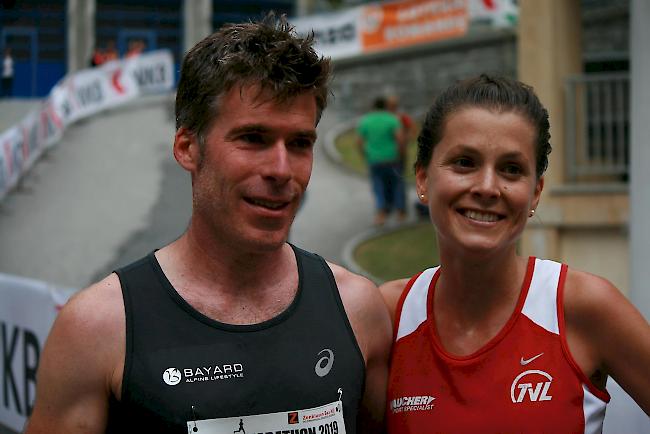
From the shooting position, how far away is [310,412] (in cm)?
266

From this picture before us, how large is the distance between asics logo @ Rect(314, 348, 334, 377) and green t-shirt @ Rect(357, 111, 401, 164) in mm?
10040

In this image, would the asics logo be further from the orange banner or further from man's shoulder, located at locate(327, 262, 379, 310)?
the orange banner

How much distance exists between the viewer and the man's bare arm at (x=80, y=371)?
2551mm

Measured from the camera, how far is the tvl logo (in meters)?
2.80

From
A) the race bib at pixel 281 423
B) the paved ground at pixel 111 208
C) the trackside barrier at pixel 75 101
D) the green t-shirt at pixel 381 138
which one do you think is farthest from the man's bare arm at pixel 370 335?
the trackside barrier at pixel 75 101

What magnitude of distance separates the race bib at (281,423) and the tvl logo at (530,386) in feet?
1.70

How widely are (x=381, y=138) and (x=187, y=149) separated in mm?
10047

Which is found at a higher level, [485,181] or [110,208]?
[485,181]

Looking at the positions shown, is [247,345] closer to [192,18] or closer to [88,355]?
[88,355]

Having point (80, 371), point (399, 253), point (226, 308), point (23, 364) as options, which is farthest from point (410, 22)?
point (80, 371)

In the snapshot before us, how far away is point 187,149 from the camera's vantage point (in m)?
2.78

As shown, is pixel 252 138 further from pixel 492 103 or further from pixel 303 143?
pixel 492 103

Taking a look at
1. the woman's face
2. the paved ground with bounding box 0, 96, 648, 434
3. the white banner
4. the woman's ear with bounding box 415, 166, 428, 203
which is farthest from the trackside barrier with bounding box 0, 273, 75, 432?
the white banner

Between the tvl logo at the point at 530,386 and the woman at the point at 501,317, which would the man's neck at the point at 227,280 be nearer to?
the woman at the point at 501,317
